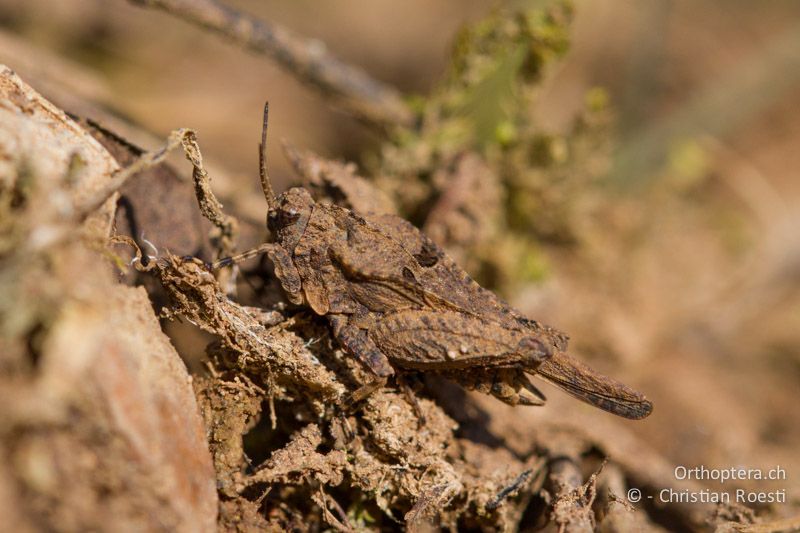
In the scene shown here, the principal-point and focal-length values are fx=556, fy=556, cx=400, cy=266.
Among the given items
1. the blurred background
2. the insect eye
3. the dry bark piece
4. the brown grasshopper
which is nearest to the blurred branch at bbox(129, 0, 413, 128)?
the blurred background

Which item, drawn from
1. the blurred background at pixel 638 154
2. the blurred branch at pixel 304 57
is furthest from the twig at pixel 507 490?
the blurred branch at pixel 304 57

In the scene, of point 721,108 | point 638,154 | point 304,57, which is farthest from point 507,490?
point 721,108

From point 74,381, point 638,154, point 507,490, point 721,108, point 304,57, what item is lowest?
point 74,381

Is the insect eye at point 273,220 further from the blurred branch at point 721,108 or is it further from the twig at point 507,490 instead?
the blurred branch at point 721,108

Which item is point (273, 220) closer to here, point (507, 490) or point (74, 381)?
point (74, 381)

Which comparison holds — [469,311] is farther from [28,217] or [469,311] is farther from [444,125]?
[444,125]

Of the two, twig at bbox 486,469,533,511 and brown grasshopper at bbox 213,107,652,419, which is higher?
brown grasshopper at bbox 213,107,652,419

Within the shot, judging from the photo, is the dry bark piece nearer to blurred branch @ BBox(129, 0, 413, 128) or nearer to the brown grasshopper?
the brown grasshopper
